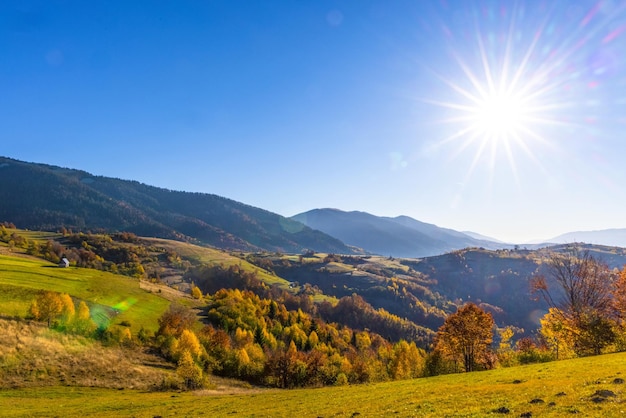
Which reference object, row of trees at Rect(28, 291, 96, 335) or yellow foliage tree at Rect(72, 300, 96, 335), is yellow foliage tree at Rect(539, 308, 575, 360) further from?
yellow foliage tree at Rect(72, 300, 96, 335)

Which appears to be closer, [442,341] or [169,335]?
[442,341]

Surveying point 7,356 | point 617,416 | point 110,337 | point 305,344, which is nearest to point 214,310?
point 305,344

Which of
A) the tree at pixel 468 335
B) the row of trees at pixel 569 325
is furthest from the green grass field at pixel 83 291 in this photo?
the row of trees at pixel 569 325

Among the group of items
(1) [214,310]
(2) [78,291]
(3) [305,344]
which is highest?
(2) [78,291]

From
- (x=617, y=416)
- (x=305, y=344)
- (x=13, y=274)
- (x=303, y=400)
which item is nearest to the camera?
(x=617, y=416)

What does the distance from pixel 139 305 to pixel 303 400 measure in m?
106

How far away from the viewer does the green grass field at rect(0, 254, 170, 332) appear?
94375 mm

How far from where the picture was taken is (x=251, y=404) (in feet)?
144

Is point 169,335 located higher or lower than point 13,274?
lower

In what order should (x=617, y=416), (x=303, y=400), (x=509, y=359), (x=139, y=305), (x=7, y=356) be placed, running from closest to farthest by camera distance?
(x=617, y=416)
(x=303, y=400)
(x=7, y=356)
(x=509, y=359)
(x=139, y=305)

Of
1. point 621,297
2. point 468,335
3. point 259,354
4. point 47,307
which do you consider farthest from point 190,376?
point 621,297

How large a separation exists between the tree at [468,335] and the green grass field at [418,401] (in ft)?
119

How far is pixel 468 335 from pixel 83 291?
11951cm

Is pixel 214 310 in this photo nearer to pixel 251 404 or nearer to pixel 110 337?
pixel 110 337
